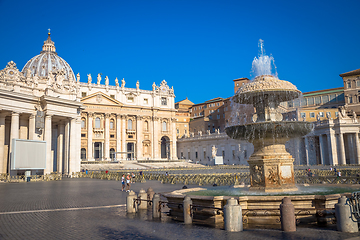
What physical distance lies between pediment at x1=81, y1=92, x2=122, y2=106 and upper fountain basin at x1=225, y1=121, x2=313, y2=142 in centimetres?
6132

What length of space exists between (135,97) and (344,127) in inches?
1920

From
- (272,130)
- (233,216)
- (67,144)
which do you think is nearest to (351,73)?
(67,144)

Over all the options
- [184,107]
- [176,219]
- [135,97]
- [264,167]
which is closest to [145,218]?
[176,219]

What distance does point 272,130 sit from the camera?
434 inches

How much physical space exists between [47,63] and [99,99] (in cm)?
2145

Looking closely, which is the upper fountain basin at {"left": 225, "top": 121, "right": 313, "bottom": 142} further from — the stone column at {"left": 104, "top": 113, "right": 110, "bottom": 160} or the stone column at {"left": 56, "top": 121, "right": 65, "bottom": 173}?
the stone column at {"left": 104, "top": 113, "right": 110, "bottom": 160}

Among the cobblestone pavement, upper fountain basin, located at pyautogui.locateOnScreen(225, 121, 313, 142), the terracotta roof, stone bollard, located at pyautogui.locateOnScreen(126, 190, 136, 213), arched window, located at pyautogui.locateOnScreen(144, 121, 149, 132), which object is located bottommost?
the cobblestone pavement

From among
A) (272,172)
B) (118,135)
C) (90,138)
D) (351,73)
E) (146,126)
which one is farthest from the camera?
(146,126)

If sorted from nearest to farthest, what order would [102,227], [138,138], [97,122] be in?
[102,227] < [97,122] < [138,138]

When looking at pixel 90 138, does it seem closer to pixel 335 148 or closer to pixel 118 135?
pixel 118 135

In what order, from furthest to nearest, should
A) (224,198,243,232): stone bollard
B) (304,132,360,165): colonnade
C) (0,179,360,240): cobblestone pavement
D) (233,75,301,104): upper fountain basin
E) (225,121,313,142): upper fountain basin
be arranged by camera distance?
1. (304,132,360,165): colonnade
2. (233,75,301,104): upper fountain basin
3. (225,121,313,142): upper fountain basin
4. (224,198,243,232): stone bollard
5. (0,179,360,240): cobblestone pavement

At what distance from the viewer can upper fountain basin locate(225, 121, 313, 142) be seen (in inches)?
424

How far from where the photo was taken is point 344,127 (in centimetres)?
4481

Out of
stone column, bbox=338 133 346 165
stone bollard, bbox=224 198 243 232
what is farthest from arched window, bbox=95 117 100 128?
stone bollard, bbox=224 198 243 232
